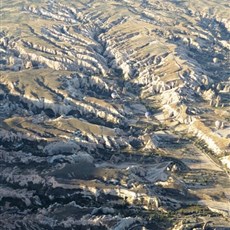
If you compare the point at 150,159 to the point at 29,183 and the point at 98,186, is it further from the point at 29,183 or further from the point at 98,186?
the point at 29,183

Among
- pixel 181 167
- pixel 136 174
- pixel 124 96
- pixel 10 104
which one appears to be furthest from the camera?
pixel 124 96

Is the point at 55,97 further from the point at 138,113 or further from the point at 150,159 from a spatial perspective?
the point at 150,159

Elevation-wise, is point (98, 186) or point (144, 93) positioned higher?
point (98, 186)

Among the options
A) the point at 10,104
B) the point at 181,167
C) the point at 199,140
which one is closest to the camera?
the point at 181,167

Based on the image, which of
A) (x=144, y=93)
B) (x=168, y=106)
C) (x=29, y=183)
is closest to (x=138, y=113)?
(x=168, y=106)

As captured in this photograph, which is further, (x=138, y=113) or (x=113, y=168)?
(x=138, y=113)

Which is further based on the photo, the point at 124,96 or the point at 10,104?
the point at 124,96

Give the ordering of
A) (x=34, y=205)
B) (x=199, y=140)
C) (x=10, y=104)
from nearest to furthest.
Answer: (x=34, y=205), (x=199, y=140), (x=10, y=104)

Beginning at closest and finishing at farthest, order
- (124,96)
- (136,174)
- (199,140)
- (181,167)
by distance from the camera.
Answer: (136,174) < (181,167) < (199,140) < (124,96)

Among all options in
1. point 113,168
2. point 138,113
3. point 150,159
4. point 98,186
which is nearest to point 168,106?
point 138,113
